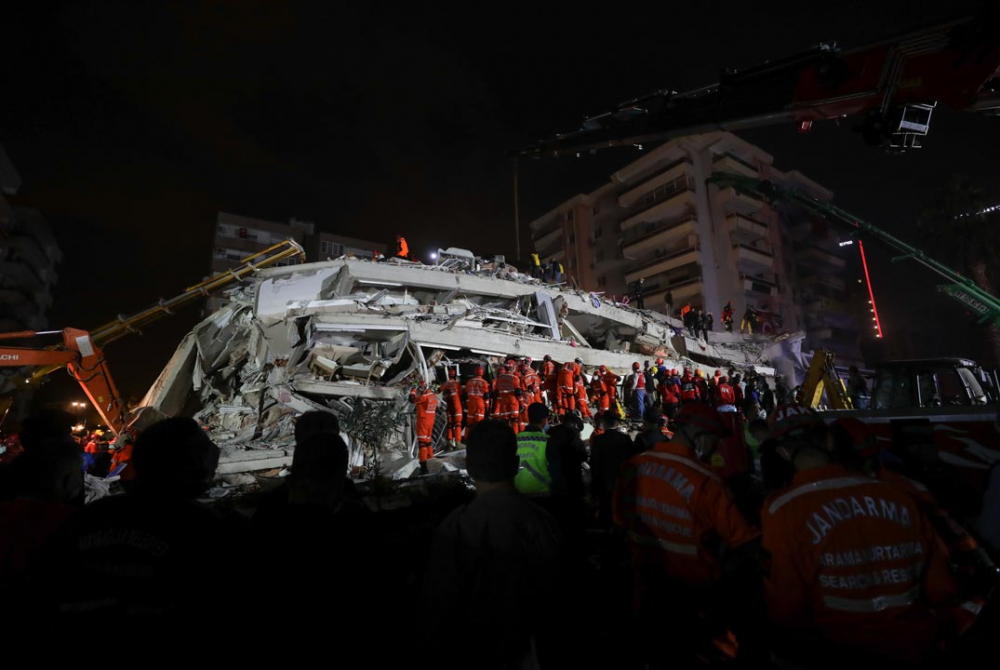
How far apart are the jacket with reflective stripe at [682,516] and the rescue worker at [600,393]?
40.7 ft

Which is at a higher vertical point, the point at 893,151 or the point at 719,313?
the point at 719,313

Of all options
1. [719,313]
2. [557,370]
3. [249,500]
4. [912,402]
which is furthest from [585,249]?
[249,500]

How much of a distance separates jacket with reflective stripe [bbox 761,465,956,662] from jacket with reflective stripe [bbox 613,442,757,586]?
14.9 inches

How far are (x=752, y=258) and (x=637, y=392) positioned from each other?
3161 centimetres

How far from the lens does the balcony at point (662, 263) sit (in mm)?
39656

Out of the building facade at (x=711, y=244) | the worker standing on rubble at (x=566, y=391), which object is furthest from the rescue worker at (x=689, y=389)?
the building facade at (x=711, y=244)

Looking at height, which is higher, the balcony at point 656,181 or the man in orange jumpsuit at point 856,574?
the balcony at point 656,181

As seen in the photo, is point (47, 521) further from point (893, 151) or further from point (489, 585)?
point (893, 151)

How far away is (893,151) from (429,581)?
10.3 m

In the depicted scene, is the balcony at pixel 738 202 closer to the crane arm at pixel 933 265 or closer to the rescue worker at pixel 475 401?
the crane arm at pixel 933 265

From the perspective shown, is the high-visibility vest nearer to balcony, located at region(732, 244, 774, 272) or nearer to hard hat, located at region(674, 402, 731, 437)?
hard hat, located at region(674, 402, 731, 437)

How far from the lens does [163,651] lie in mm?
1555

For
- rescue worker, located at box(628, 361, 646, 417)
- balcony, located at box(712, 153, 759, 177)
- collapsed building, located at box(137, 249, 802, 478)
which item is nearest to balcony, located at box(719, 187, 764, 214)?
balcony, located at box(712, 153, 759, 177)

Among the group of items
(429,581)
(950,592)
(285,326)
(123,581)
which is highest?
(285,326)
